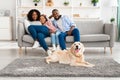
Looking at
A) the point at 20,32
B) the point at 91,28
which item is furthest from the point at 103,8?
the point at 20,32

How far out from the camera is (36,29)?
4.73 m

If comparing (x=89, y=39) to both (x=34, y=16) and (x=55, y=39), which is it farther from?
(x=34, y=16)

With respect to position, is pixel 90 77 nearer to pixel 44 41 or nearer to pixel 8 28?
pixel 44 41

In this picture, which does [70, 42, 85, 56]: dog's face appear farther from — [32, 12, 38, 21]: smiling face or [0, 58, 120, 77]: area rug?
[32, 12, 38, 21]: smiling face

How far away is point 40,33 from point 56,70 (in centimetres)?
163

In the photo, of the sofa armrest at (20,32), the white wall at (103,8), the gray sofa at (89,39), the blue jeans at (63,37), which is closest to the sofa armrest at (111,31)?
the gray sofa at (89,39)

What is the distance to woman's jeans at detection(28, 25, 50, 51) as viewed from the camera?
452 cm

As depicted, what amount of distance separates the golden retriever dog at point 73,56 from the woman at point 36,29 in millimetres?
804

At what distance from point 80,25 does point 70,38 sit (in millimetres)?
760

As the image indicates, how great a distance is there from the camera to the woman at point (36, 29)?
4.53 meters

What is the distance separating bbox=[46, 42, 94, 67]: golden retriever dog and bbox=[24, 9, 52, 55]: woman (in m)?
0.80

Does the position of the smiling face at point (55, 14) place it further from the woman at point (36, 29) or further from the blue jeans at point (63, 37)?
the blue jeans at point (63, 37)

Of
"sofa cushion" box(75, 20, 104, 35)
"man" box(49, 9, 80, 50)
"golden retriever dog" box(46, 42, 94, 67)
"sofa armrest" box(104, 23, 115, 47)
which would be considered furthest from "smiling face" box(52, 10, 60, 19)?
"golden retriever dog" box(46, 42, 94, 67)

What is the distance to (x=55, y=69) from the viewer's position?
3172 mm
